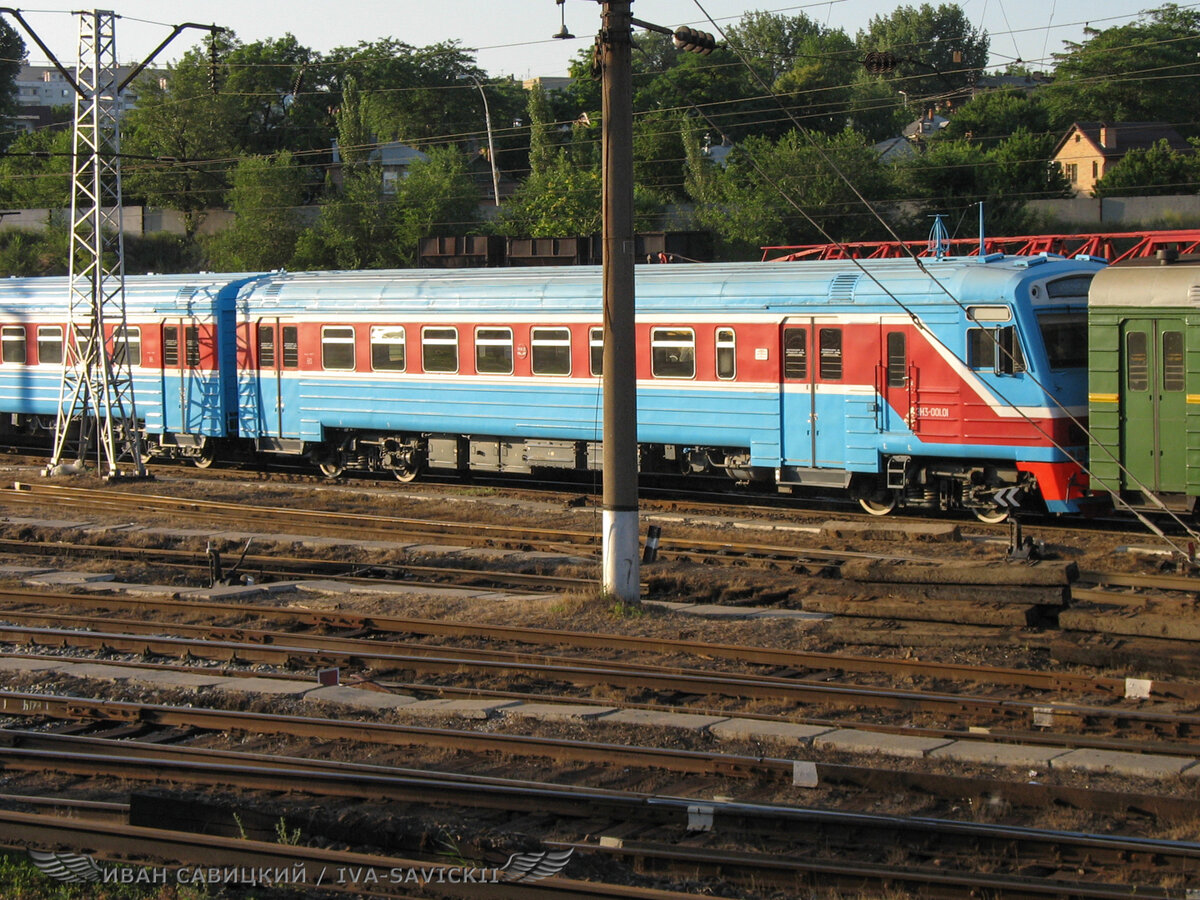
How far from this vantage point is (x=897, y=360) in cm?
1783

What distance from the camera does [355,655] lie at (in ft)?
37.3

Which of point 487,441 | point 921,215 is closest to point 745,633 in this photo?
point 487,441

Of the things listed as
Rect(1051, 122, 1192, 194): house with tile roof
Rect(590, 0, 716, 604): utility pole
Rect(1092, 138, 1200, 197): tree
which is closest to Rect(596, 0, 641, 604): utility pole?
Rect(590, 0, 716, 604): utility pole

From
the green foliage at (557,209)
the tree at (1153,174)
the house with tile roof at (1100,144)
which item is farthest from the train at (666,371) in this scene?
the house with tile roof at (1100,144)

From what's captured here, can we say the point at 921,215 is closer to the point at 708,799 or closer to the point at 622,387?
the point at 622,387

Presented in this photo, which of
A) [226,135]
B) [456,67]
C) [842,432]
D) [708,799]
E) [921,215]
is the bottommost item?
[708,799]

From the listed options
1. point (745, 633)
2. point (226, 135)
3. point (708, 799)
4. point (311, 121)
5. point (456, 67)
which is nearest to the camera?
point (708, 799)

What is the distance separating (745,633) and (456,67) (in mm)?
88758

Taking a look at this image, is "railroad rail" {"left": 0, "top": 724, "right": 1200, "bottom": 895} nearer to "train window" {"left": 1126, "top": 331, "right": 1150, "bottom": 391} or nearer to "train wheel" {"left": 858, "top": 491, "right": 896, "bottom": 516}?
"train window" {"left": 1126, "top": 331, "right": 1150, "bottom": 391}

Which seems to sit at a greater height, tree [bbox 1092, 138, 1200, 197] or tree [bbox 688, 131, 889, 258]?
tree [bbox 1092, 138, 1200, 197]

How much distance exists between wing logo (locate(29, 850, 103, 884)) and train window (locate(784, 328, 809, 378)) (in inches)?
529

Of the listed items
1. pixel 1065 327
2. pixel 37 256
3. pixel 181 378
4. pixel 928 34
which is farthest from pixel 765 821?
pixel 928 34

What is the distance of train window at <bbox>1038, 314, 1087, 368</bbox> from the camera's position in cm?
1702

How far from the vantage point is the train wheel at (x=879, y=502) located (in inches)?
742
